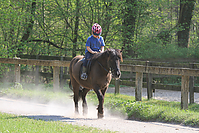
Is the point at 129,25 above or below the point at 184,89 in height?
above

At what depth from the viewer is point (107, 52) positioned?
24.4 ft

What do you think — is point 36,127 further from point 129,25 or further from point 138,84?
point 129,25

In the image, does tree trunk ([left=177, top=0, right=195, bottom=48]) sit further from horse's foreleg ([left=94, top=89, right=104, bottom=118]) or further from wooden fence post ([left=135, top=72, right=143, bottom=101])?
horse's foreleg ([left=94, top=89, right=104, bottom=118])

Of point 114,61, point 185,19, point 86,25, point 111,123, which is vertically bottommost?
point 111,123

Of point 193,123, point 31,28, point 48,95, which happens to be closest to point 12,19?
point 31,28

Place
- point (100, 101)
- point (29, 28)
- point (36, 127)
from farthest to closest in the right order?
1. point (29, 28)
2. point (100, 101)
3. point (36, 127)

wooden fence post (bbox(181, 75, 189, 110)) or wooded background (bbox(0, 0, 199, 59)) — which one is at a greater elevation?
wooded background (bbox(0, 0, 199, 59))

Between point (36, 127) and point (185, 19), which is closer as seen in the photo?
point (36, 127)

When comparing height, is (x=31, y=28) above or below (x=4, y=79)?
above

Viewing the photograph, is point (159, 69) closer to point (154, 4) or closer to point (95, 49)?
point (95, 49)

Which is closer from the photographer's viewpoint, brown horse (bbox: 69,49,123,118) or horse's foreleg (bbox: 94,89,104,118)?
brown horse (bbox: 69,49,123,118)

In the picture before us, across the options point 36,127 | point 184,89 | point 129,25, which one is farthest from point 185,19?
point 36,127

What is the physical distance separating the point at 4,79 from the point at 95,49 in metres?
12.4

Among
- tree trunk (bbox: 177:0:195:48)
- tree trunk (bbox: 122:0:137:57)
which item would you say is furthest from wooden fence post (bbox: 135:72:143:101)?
tree trunk (bbox: 177:0:195:48)
